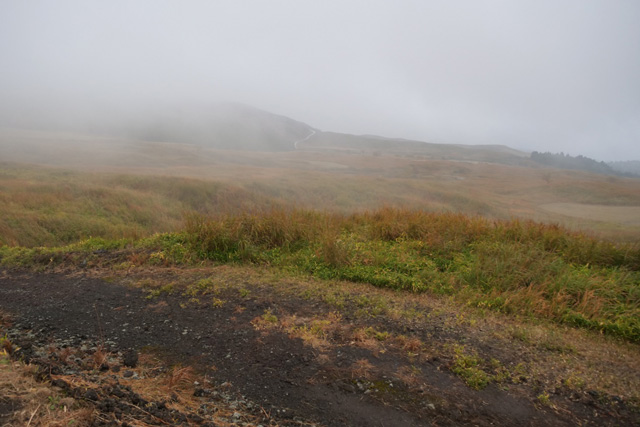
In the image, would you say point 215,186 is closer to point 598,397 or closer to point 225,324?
point 225,324

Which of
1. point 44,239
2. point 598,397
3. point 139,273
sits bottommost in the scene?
point 44,239

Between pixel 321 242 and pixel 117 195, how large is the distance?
47.3 feet

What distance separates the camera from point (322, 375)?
3807 millimetres

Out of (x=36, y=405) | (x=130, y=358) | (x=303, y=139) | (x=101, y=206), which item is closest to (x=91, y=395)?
(x=36, y=405)

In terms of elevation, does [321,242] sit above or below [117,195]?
above

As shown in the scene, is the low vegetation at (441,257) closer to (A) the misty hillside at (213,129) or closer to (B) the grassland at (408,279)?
(B) the grassland at (408,279)

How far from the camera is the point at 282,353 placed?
13.8ft

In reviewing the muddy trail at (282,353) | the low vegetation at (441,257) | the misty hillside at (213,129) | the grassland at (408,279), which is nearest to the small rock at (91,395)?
the muddy trail at (282,353)

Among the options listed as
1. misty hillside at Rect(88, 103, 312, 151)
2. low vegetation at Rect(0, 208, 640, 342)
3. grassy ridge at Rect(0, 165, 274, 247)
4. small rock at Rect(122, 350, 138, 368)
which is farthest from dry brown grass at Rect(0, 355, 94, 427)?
misty hillside at Rect(88, 103, 312, 151)

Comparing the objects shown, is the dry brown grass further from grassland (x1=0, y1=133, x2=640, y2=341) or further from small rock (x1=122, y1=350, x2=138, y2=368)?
grassland (x1=0, y1=133, x2=640, y2=341)

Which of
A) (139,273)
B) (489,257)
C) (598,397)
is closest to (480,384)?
(598,397)

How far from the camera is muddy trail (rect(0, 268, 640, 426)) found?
10.9ft

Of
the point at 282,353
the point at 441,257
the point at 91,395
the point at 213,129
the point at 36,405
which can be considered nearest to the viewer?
the point at 36,405

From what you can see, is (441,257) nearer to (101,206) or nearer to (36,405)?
(36,405)
